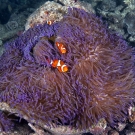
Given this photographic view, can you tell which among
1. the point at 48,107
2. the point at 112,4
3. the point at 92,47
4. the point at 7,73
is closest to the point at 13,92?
the point at 7,73

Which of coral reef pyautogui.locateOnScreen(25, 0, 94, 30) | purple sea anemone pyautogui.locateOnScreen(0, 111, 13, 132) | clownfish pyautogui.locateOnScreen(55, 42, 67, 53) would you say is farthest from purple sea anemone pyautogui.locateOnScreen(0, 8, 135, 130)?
coral reef pyautogui.locateOnScreen(25, 0, 94, 30)

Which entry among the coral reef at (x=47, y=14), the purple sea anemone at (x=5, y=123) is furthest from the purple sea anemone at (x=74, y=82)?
the coral reef at (x=47, y=14)

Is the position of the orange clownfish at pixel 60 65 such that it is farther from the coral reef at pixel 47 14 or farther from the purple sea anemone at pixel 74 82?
the coral reef at pixel 47 14

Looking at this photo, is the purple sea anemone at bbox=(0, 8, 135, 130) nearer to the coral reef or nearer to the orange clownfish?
the orange clownfish

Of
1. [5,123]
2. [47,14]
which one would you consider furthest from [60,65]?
[47,14]

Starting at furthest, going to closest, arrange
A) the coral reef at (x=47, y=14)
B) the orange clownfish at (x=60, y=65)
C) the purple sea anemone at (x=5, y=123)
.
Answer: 1. the coral reef at (x=47, y=14)
2. the purple sea anemone at (x=5, y=123)
3. the orange clownfish at (x=60, y=65)

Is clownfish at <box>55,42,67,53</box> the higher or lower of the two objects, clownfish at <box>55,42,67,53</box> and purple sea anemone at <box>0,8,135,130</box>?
the higher

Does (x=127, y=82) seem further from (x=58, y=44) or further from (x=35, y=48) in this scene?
(x=35, y=48)

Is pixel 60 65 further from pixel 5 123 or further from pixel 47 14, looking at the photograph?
pixel 47 14

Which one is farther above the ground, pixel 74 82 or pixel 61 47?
pixel 61 47
